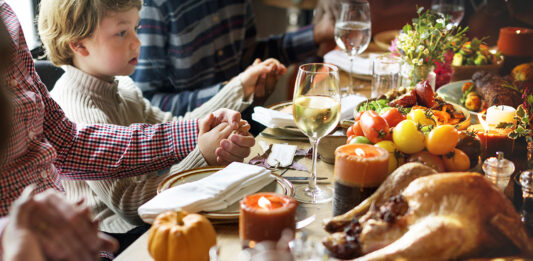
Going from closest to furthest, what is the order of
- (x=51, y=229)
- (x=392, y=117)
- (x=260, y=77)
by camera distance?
(x=51, y=229), (x=392, y=117), (x=260, y=77)

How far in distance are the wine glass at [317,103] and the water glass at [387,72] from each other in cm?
61

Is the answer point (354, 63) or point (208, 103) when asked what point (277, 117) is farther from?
point (354, 63)

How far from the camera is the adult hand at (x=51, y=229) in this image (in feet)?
2.01

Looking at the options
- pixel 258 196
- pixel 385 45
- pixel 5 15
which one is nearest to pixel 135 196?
pixel 5 15

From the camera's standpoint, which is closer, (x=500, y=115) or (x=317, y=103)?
(x=317, y=103)

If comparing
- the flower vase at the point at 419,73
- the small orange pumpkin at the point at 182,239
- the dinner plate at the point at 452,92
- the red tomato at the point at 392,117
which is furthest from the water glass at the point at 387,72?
the small orange pumpkin at the point at 182,239

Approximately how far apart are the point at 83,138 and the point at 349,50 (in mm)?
932

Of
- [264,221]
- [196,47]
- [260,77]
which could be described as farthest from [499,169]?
[196,47]

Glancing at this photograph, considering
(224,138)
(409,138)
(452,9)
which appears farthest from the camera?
(452,9)

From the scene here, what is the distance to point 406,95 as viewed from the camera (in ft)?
4.35

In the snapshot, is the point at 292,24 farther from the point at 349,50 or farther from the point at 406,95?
the point at 406,95

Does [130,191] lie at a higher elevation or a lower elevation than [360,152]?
lower

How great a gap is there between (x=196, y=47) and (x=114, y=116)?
68cm

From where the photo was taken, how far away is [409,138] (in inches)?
38.9
